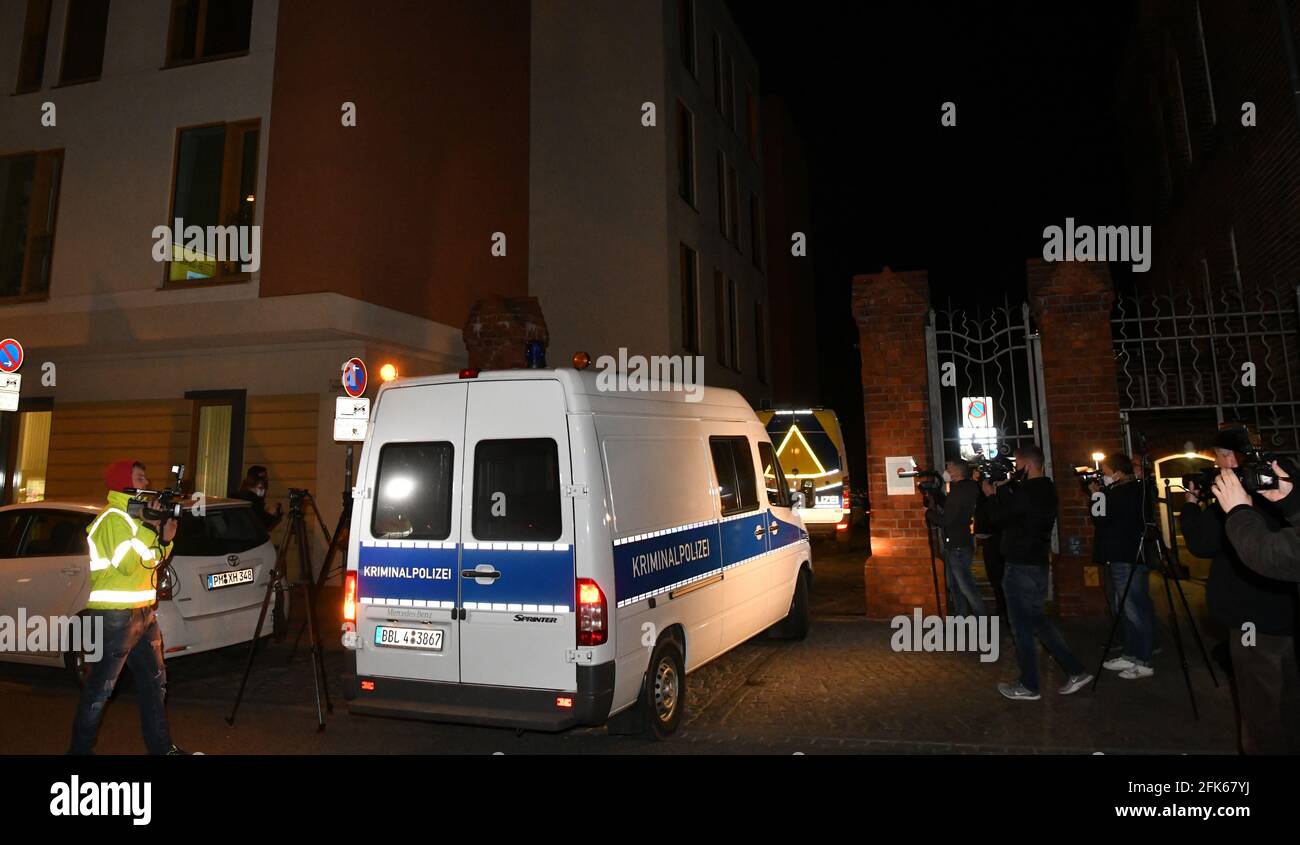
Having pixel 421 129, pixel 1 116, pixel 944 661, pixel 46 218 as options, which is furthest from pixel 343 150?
pixel 944 661

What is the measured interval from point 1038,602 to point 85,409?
48.8 ft

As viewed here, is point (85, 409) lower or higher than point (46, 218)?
lower

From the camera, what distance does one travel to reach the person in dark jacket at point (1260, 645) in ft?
12.1

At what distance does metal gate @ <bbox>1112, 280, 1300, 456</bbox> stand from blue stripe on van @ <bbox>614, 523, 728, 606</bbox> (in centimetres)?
570

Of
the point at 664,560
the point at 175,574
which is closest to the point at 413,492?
the point at 664,560

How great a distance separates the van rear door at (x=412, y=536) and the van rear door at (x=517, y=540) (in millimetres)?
99

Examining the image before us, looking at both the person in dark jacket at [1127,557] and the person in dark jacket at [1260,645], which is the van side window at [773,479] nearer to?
the person in dark jacket at [1127,557]

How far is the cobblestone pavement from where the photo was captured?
5.23 m

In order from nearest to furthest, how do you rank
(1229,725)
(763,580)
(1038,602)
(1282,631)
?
Answer: 1. (1282,631)
2. (1229,725)
3. (1038,602)
4. (763,580)

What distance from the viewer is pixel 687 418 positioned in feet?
20.1

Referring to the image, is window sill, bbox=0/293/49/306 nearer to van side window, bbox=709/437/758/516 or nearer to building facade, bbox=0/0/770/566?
building facade, bbox=0/0/770/566

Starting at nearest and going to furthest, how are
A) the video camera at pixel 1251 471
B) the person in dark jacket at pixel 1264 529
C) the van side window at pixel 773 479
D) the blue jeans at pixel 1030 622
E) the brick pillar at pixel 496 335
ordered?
the person in dark jacket at pixel 1264 529 < the video camera at pixel 1251 471 < the blue jeans at pixel 1030 622 < the van side window at pixel 773 479 < the brick pillar at pixel 496 335

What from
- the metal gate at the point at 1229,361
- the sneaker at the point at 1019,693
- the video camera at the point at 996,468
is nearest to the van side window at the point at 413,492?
the sneaker at the point at 1019,693

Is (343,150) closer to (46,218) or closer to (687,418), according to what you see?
(46,218)
